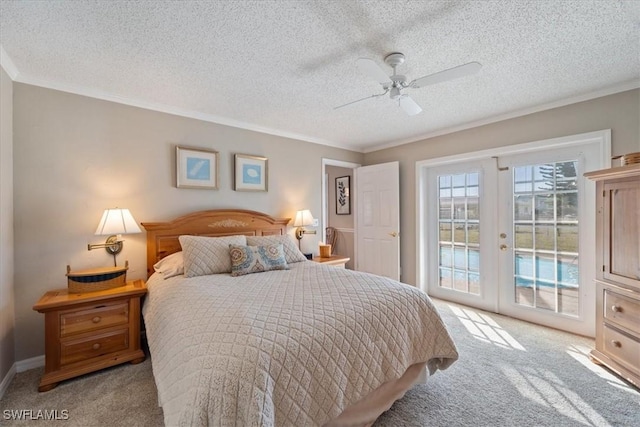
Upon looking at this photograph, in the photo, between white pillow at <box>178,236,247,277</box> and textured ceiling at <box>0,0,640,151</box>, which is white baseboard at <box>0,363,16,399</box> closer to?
white pillow at <box>178,236,247,277</box>

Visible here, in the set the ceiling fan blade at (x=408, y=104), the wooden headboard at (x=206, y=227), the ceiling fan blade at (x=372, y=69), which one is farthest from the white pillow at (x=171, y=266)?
the ceiling fan blade at (x=408, y=104)

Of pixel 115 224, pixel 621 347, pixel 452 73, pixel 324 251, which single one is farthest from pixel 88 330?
pixel 621 347

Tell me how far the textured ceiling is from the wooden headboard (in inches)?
45.8

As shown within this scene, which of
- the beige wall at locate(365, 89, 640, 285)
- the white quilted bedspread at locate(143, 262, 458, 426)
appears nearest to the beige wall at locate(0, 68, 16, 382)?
the white quilted bedspread at locate(143, 262, 458, 426)

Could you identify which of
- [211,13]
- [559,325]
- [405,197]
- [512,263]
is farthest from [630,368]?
[211,13]

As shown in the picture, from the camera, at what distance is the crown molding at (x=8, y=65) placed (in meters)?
1.94

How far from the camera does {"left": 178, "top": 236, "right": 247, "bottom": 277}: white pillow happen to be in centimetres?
242

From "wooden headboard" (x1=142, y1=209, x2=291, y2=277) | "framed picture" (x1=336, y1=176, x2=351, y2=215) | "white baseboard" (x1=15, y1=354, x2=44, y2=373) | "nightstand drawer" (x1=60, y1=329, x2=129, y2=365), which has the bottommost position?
"white baseboard" (x1=15, y1=354, x2=44, y2=373)

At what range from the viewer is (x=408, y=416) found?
1.73m

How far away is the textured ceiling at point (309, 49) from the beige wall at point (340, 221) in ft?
8.78

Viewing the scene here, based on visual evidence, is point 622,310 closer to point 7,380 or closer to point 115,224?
point 115,224

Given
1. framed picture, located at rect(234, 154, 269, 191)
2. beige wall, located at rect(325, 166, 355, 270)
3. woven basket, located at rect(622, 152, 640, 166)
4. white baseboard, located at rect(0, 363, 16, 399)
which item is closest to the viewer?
white baseboard, located at rect(0, 363, 16, 399)

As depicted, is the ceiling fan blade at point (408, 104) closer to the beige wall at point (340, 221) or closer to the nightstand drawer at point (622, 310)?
the nightstand drawer at point (622, 310)

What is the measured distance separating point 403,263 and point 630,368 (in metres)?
2.49
